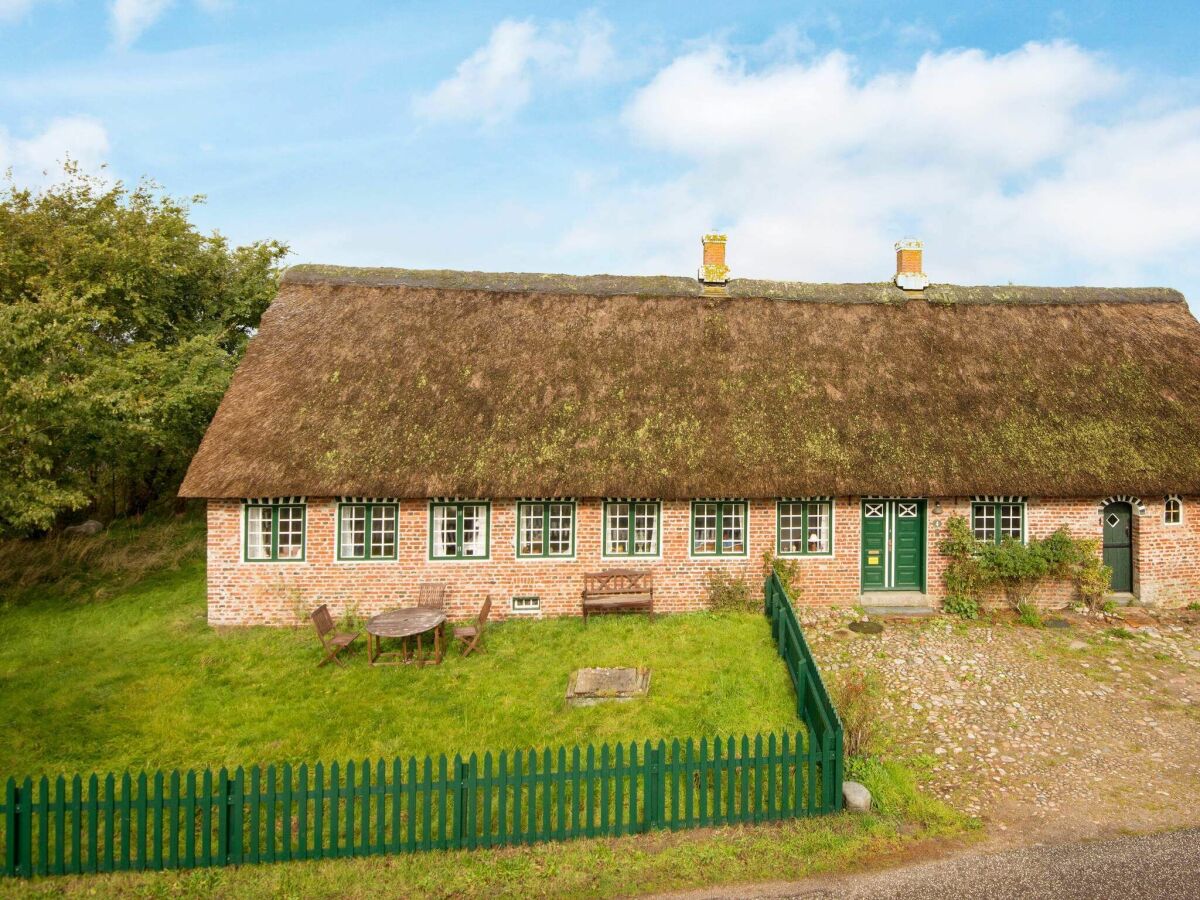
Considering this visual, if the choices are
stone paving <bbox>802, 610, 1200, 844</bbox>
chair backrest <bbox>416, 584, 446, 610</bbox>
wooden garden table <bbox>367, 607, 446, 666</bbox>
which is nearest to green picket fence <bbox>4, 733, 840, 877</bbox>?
stone paving <bbox>802, 610, 1200, 844</bbox>

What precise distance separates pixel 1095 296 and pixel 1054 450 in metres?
6.22

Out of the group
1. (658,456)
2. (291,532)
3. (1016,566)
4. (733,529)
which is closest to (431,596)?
(291,532)

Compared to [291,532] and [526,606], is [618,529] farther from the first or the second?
[291,532]

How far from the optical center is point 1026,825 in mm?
6551

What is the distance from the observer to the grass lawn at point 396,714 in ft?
19.1

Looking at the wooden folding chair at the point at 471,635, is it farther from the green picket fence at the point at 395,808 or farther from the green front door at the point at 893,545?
the green front door at the point at 893,545

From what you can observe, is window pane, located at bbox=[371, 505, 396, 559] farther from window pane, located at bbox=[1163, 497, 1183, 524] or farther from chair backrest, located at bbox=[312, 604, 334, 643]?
window pane, located at bbox=[1163, 497, 1183, 524]

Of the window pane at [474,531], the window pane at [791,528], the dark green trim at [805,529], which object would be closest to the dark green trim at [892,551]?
the dark green trim at [805,529]

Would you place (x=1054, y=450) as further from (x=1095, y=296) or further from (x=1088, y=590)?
(x=1095, y=296)

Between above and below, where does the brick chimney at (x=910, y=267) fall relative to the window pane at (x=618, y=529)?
above

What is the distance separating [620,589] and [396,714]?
17.5ft

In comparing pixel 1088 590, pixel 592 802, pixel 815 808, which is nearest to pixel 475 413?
pixel 592 802

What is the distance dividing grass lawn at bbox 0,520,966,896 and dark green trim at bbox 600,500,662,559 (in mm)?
1284

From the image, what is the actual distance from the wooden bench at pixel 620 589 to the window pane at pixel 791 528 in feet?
9.18
